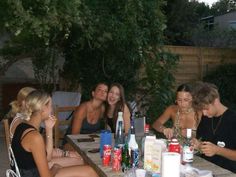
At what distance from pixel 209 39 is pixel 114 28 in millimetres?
7427

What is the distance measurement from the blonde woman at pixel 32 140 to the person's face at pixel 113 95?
1220 millimetres

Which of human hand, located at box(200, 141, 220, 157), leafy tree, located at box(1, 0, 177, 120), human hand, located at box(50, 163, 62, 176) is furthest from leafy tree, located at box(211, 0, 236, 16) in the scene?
human hand, located at box(200, 141, 220, 157)

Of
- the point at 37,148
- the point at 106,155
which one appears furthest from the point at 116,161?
the point at 37,148

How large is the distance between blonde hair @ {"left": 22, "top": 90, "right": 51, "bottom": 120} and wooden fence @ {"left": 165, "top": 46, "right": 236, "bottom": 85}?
6641mm

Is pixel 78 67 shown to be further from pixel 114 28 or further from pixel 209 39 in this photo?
pixel 209 39

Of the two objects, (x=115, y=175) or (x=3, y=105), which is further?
(x=3, y=105)

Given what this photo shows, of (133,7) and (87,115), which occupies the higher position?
(133,7)

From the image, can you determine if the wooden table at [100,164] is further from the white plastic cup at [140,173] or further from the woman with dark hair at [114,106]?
the woman with dark hair at [114,106]

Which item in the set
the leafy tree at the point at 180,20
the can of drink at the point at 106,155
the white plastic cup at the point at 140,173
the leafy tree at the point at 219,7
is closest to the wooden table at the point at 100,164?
the can of drink at the point at 106,155

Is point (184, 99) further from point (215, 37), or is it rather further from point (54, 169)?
point (215, 37)

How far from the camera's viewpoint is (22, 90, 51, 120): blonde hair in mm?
2908

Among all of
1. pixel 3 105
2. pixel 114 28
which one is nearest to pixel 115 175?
pixel 114 28

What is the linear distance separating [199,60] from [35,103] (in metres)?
7.16

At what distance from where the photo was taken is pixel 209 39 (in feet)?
39.1
